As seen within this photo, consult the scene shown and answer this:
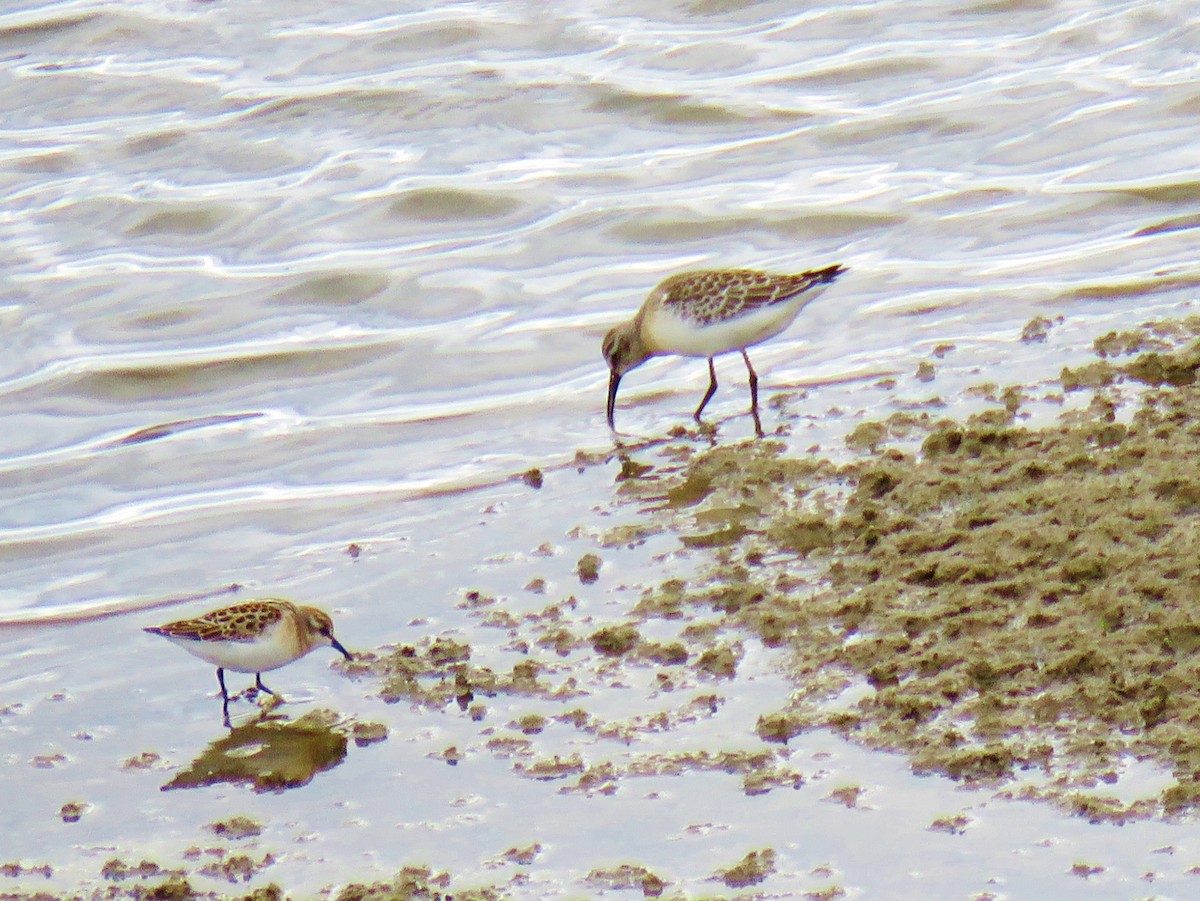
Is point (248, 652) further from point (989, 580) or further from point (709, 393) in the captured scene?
point (709, 393)

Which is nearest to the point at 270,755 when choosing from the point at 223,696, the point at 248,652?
the point at 248,652

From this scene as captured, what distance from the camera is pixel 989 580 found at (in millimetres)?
6141

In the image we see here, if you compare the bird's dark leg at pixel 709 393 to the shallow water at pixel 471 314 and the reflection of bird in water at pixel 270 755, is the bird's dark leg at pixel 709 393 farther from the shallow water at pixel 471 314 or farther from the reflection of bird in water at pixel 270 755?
the reflection of bird in water at pixel 270 755

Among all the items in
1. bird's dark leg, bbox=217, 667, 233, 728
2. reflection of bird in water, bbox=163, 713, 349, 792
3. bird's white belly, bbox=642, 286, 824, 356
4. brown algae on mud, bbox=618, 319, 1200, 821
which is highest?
bird's white belly, bbox=642, 286, 824, 356

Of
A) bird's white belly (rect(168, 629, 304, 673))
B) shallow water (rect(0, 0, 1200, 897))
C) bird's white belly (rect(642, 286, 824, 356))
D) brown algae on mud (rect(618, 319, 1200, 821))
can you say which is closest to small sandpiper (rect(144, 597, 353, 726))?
bird's white belly (rect(168, 629, 304, 673))

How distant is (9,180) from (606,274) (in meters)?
4.98

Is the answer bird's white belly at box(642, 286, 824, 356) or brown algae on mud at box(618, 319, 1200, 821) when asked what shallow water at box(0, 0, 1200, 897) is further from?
bird's white belly at box(642, 286, 824, 356)

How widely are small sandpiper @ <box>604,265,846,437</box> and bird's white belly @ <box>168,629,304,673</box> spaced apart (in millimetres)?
3361

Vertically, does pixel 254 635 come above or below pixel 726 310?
below

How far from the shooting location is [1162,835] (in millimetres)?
4734

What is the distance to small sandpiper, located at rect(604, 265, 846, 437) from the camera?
9094mm

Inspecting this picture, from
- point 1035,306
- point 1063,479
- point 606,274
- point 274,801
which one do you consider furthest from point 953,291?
point 274,801

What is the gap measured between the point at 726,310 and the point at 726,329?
0.09 metres

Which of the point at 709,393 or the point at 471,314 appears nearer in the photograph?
the point at 709,393
